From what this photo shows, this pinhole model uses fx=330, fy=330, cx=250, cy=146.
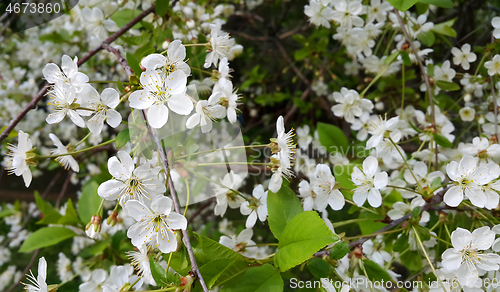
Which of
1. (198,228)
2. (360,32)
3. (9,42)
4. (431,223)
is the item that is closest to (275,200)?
(431,223)

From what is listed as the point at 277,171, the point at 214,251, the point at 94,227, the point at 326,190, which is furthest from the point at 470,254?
the point at 94,227

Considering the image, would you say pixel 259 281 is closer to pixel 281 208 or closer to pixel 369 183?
pixel 281 208

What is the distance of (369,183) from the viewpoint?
38.3 inches

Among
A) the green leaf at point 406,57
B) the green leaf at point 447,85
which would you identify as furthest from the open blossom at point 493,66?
the green leaf at point 406,57

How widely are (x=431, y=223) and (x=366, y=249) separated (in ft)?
0.78

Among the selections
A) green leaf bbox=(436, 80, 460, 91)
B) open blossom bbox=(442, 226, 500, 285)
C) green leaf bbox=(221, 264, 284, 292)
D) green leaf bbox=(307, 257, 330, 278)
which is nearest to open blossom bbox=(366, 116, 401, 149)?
green leaf bbox=(436, 80, 460, 91)

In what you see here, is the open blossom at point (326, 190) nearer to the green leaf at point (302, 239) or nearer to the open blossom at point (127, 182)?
the green leaf at point (302, 239)

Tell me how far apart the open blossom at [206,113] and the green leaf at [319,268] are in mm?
434

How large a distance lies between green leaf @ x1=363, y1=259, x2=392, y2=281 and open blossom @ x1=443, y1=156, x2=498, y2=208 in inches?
9.6

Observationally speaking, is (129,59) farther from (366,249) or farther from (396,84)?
(396,84)

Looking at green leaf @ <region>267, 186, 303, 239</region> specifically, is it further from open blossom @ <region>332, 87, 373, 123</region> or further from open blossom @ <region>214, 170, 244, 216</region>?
open blossom @ <region>332, 87, 373, 123</region>

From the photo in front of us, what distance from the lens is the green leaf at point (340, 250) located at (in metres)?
0.81

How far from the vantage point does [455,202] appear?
0.85 metres

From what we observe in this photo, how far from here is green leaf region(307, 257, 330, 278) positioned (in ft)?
2.70
